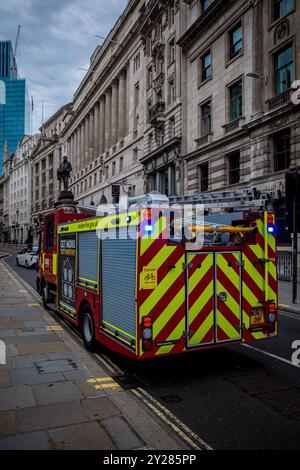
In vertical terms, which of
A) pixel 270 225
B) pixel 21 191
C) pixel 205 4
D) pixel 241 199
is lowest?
pixel 270 225

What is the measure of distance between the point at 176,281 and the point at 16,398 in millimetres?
2804

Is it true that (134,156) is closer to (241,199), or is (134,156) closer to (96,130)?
(96,130)

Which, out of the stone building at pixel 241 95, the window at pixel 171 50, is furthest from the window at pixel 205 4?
the window at pixel 171 50

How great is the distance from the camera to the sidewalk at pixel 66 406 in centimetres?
396

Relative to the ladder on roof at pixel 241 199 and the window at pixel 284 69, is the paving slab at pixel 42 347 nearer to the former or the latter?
the ladder on roof at pixel 241 199

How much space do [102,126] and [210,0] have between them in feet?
109

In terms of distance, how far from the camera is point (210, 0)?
28141 millimetres

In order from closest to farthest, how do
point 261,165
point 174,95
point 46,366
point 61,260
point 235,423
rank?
point 235,423, point 46,366, point 61,260, point 261,165, point 174,95

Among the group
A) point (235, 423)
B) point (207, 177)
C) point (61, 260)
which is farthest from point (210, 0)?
point (235, 423)

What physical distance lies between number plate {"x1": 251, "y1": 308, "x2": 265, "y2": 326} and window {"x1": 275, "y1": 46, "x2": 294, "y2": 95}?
58.4ft

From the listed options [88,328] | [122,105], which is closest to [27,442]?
[88,328]

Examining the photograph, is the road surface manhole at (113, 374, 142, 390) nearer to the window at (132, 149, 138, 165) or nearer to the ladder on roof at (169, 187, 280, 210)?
the ladder on roof at (169, 187, 280, 210)

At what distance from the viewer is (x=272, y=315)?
665 cm
